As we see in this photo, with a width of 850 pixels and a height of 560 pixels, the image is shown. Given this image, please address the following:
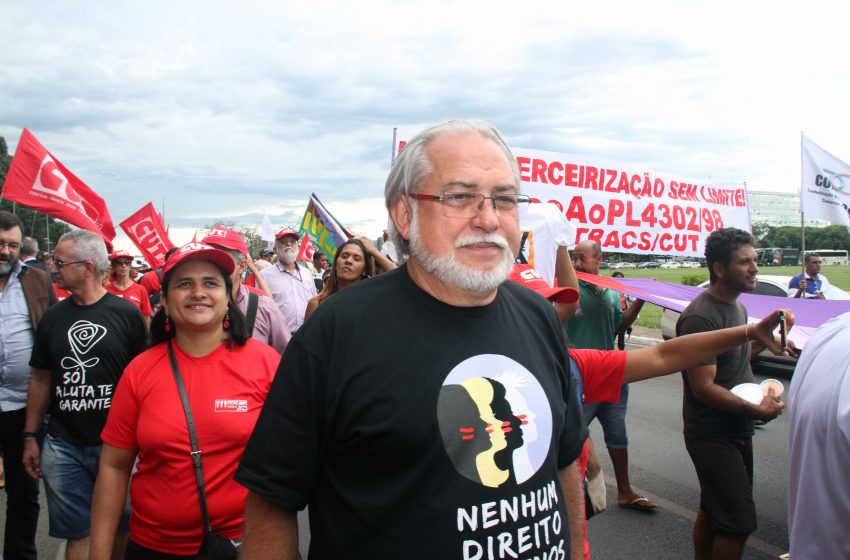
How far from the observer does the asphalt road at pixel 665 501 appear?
4066 millimetres

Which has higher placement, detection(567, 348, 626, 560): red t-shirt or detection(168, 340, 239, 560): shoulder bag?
detection(567, 348, 626, 560): red t-shirt

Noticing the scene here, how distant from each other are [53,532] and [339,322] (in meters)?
2.57

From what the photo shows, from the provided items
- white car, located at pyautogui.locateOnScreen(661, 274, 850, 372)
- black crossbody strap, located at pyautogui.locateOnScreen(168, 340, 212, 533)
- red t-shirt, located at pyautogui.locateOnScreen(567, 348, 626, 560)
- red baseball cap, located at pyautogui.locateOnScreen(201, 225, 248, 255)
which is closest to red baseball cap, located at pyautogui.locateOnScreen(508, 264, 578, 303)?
red t-shirt, located at pyautogui.locateOnScreen(567, 348, 626, 560)

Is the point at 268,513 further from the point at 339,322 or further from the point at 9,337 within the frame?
the point at 9,337

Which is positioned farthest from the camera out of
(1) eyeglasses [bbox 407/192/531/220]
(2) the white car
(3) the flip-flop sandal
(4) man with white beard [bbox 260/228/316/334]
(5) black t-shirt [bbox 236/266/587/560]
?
(2) the white car

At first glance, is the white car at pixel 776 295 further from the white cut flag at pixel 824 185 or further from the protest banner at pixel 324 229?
the protest banner at pixel 324 229

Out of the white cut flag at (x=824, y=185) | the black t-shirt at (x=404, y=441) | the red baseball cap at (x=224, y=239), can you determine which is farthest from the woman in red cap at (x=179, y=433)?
the white cut flag at (x=824, y=185)

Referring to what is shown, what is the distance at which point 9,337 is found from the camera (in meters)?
3.72

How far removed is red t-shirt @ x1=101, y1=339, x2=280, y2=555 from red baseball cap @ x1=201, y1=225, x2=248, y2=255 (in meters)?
0.92

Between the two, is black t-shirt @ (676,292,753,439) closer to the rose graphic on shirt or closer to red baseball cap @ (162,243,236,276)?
red baseball cap @ (162,243,236,276)

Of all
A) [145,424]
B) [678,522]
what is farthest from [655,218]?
[145,424]

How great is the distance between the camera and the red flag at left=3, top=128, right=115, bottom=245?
5.67 m

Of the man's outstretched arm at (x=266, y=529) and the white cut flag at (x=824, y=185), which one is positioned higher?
the white cut flag at (x=824, y=185)

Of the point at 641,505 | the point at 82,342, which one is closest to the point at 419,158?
the point at 82,342
